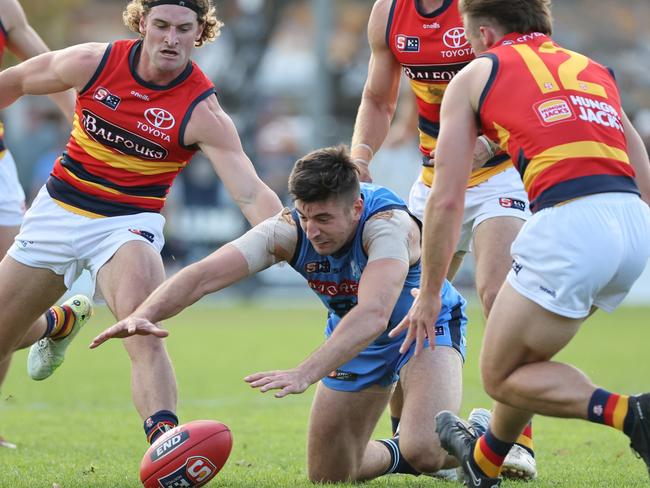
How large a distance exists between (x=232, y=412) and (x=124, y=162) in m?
3.28

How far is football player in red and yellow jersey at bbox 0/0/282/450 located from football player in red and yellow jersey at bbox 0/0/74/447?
0.69 m

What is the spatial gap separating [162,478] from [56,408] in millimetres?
4216

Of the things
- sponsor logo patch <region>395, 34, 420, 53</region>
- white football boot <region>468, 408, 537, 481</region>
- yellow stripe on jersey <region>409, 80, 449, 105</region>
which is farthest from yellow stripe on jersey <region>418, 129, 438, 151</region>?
white football boot <region>468, 408, 537, 481</region>

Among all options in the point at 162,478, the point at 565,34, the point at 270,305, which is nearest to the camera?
the point at 162,478

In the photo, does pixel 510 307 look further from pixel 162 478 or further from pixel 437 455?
pixel 162 478

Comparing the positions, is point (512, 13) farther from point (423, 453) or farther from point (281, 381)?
point (423, 453)

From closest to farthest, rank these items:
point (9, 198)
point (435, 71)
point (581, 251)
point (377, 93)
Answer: point (581, 251) < point (435, 71) < point (377, 93) < point (9, 198)

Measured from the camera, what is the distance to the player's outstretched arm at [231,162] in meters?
6.32

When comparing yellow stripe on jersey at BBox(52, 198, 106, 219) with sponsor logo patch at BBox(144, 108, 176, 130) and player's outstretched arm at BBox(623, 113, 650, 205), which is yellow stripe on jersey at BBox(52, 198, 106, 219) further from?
player's outstretched arm at BBox(623, 113, 650, 205)

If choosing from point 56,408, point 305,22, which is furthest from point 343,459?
point 305,22

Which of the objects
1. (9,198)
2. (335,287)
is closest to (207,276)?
(335,287)

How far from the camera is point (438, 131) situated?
6977 millimetres

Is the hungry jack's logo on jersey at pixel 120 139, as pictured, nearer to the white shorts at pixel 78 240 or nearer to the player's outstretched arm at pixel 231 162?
the player's outstretched arm at pixel 231 162

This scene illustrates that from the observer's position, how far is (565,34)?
76.9 feet
